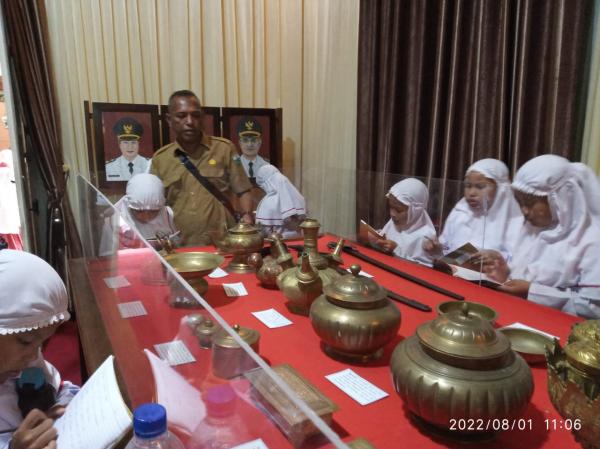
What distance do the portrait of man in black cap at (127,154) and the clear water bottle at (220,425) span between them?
2.69 m

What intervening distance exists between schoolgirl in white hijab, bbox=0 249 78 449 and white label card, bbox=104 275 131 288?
1.33ft

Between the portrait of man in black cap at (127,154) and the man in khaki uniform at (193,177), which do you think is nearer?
the man in khaki uniform at (193,177)

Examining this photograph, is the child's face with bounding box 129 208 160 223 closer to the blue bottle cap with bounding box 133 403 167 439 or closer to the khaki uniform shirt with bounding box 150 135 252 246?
the khaki uniform shirt with bounding box 150 135 252 246

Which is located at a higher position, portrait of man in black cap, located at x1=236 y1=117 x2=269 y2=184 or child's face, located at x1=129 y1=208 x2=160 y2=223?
portrait of man in black cap, located at x1=236 y1=117 x2=269 y2=184

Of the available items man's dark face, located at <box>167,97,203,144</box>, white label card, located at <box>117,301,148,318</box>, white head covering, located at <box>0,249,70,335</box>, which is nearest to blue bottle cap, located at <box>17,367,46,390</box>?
white head covering, located at <box>0,249,70,335</box>

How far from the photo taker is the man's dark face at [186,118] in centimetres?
271

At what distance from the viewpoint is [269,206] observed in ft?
9.05

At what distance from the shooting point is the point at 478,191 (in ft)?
6.26

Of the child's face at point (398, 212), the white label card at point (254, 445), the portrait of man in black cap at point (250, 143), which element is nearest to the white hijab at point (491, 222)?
the child's face at point (398, 212)

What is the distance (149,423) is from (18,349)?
58 cm

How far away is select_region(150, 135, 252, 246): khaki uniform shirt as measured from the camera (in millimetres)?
2668

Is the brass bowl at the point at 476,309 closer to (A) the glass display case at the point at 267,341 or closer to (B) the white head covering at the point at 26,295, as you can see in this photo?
(A) the glass display case at the point at 267,341

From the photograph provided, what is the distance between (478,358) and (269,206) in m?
2.12

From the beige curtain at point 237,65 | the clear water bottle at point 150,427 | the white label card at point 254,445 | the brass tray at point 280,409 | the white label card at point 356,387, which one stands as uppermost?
the beige curtain at point 237,65
